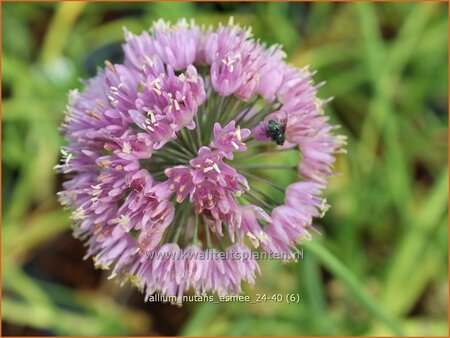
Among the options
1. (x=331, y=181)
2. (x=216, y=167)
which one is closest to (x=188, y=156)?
(x=216, y=167)

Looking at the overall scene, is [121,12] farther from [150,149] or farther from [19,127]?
[150,149]

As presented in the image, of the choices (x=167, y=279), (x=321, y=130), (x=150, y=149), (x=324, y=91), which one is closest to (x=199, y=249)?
(x=167, y=279)

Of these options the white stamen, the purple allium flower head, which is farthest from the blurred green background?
the white stamen

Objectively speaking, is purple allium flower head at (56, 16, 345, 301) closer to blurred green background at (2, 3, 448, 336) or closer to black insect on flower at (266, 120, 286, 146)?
black insect on flower at (266, 120, 286, 146)

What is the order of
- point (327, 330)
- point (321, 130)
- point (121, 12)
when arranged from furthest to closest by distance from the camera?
1. point (121, 12)
2. point (327, 330)
3. point (321, 130)

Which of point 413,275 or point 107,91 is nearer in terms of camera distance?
point 107,91

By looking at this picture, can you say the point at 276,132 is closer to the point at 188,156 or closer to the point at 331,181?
the point at 188,156

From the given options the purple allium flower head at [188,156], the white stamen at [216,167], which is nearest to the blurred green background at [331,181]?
the purple allium flower head at [188,156]
